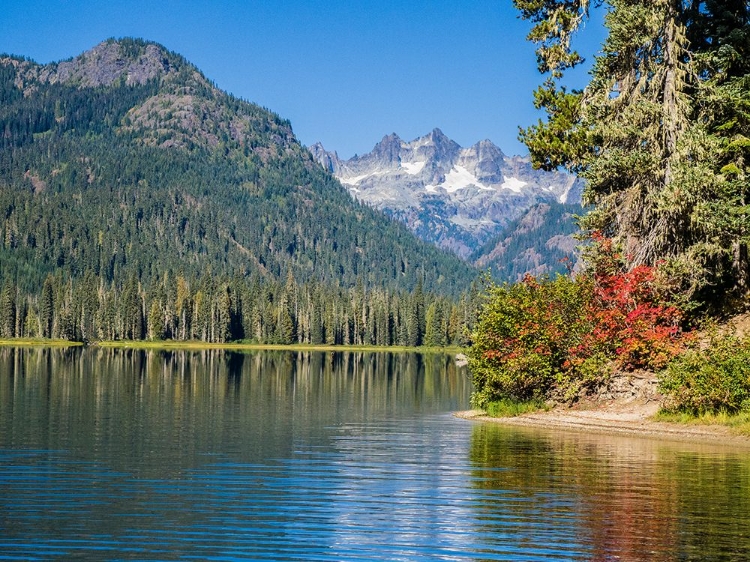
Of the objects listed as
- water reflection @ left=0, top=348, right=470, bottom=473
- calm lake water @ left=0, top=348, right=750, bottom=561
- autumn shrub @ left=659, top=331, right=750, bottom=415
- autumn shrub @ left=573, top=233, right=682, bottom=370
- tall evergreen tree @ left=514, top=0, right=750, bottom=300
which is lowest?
calm lake water @ left=0, top=348, right=750, bottom=561

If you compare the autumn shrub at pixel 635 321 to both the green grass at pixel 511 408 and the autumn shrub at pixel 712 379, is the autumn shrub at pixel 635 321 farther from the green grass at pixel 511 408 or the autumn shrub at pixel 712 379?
the green grass at pixel 511 408

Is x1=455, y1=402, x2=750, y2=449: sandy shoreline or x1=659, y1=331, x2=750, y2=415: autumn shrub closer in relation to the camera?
x1=455, y1=402, x2=750, y2=449: sandy shoreline

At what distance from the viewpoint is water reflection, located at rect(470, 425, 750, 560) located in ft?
60.2

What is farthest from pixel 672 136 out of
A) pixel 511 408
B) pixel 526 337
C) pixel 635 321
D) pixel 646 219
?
pixel 511 408

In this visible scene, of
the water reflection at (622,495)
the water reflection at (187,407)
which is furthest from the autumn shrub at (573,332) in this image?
the water reflection at (622,495)

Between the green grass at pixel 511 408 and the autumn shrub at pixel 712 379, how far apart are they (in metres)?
7.74

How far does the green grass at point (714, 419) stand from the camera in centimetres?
3609

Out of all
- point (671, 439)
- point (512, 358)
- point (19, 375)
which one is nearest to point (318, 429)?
point (512, 358)

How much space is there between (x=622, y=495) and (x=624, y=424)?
1772 centimetres

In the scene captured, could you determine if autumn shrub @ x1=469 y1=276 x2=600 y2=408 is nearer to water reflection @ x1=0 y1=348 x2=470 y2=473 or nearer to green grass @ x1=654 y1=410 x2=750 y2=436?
water reflection @ x1=0 y1=348 x2=470 y2=473

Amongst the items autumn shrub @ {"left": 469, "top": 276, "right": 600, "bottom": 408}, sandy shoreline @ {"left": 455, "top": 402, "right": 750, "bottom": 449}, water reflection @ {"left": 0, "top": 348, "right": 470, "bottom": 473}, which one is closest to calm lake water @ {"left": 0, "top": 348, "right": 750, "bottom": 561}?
water reflection @ {"left": 0, "top": 348, "right": 470, "bottom": 473}

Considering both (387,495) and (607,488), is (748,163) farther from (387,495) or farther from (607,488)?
(387,495)

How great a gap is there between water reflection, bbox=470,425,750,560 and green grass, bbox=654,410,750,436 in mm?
2836

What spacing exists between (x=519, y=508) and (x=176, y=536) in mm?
7841
